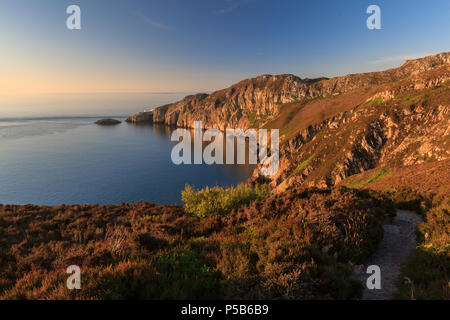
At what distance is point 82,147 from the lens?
111 m

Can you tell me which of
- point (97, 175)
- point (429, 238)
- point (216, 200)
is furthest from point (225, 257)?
point (97, 175)

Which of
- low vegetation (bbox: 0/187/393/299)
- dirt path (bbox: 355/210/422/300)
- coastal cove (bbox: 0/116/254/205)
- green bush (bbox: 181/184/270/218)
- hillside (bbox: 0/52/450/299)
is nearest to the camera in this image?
low vegetation (bbox: 0/187/393/299)

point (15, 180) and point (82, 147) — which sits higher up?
point (82, 147)

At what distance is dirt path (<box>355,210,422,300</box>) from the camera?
5688mm

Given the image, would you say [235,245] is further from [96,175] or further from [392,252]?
[96,175]

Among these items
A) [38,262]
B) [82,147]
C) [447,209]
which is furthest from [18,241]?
[82,147]

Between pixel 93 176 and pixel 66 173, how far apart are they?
420 inches

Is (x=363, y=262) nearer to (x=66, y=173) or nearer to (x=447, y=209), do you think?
(x=447, y=209)

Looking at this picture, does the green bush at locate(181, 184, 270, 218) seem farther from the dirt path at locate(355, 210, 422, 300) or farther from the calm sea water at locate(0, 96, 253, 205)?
the calm sea water at locate(0, 96, 253, 205)

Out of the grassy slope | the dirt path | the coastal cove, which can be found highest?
the grassy slope

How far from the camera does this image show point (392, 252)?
317 inches

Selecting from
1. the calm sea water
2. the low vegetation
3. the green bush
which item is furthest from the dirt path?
the calm sea water
